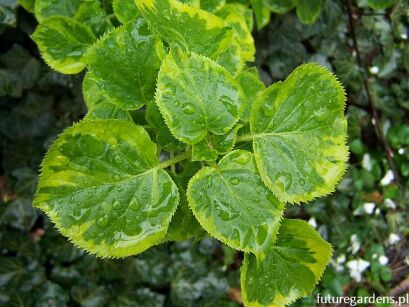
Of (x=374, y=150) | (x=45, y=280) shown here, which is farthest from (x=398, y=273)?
(x=45, y=280)

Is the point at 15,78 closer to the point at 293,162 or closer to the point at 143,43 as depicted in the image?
the point at 143,43

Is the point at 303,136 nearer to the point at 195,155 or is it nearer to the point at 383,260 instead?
the point at 195,155

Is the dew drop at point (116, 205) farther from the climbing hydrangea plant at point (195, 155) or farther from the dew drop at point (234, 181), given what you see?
the dew drop at point (234, 181)

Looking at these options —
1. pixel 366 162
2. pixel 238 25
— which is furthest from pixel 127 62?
pixel 366 162

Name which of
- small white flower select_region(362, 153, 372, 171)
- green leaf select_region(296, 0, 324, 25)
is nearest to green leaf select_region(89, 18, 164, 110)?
green leaf select_region(296, 0, 324, 25)

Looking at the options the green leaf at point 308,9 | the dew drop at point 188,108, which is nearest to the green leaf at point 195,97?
the dew drop at point 188,108

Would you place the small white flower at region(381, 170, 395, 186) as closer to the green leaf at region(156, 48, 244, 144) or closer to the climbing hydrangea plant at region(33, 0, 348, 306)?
the climbing hydrangea plant at region(33, 0, 348, 306)
